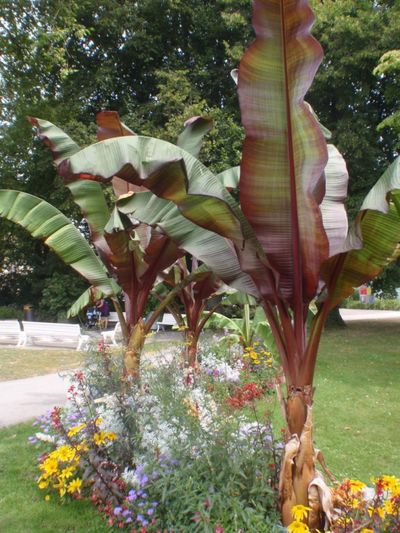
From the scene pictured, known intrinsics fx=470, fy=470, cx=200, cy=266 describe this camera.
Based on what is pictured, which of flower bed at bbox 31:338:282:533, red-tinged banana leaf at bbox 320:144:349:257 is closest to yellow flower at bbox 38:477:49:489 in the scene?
flower bed at bbox 31:338:282:533

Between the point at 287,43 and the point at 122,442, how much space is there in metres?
3.49

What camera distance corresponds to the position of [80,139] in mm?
16469

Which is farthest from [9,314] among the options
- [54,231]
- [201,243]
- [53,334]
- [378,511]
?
[378,511]

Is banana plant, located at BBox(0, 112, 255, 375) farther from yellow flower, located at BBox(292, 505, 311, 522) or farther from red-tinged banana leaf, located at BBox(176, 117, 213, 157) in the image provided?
yellow flower, located at BBox(292, 505, 311, 522)

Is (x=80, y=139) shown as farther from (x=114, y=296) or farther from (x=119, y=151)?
(x=119, y=151)

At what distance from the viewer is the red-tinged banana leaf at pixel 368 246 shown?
295 cm

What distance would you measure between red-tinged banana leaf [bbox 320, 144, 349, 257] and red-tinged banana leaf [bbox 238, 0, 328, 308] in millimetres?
340

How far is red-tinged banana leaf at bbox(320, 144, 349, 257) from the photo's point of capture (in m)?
3.52

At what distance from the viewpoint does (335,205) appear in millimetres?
3707

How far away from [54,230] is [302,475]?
13.2 feet

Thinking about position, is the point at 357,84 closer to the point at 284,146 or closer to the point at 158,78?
the point at 158,78

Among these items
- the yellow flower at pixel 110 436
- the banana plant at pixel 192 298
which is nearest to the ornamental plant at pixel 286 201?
the yellow flower at pixel 110 436

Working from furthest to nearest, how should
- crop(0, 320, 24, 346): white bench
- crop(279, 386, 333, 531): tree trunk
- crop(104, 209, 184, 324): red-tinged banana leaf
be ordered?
1. crop(0, 320, 24, 346): white bench
2. crop(104, 209, 184, 324): red-tinged banana leaf
3. crop(279, 386, 333, 531): tree trunk

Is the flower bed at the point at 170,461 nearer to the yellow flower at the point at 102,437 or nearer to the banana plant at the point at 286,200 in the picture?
the yellow flower at the point at 102,437
